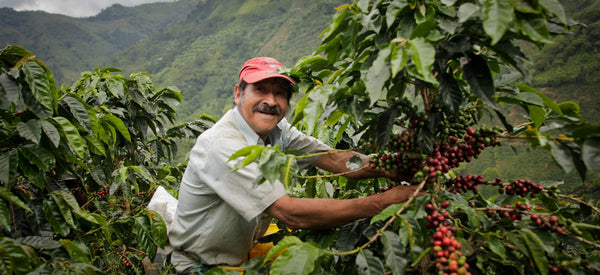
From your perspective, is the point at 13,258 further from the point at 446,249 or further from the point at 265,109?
the point at 446,249

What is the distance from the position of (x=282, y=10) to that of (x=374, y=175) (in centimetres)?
9307

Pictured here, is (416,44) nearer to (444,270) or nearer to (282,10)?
(444,270)

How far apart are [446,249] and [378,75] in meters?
0.65

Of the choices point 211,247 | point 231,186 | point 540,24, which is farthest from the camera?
point 211,247

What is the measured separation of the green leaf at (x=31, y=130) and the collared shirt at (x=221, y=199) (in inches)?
29.1

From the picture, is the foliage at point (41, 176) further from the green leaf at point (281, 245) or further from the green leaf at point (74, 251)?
the green leaf at point (281, 245)

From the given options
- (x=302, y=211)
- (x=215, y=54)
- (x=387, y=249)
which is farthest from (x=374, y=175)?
(x=215, y=54)

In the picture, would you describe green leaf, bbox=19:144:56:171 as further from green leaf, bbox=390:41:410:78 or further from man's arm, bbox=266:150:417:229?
green leaf, bbox=390:41:410:78

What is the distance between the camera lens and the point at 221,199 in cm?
195

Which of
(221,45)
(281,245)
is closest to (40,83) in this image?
(281,245)

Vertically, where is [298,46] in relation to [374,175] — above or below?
below

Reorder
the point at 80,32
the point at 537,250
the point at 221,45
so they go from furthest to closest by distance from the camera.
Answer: the point at 80,32, the point at 221,45, the point at 537,250

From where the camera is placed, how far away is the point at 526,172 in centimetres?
2248

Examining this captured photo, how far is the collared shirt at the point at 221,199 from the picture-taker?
1.61m
